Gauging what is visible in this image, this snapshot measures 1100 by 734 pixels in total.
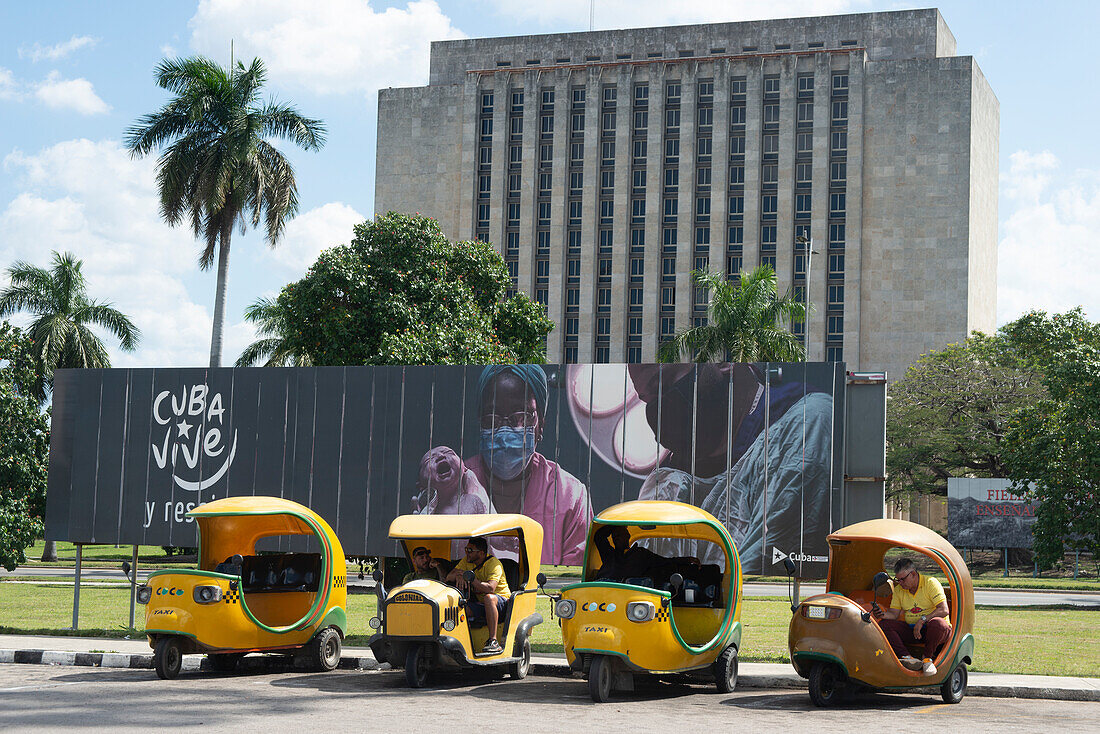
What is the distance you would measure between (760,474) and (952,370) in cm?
4421

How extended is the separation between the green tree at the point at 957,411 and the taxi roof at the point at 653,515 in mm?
44742

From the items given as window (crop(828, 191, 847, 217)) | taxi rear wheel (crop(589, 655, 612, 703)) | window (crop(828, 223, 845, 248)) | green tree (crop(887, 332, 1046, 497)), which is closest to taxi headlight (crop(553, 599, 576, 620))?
taxi rear wheel (crop(589, 655, 612, 703))

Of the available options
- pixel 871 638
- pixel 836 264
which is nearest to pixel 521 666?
pixel 871 638

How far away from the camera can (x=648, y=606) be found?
11.9 meters

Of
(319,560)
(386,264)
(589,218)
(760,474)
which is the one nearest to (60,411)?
(319,560)

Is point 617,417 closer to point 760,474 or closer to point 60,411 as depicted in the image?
point 760,474

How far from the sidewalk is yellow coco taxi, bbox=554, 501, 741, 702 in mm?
852

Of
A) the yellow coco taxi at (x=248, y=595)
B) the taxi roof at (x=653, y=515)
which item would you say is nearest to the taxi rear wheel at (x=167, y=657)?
the yellow coco taxi at (x=248, y=595)

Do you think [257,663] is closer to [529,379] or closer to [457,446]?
[457,446]

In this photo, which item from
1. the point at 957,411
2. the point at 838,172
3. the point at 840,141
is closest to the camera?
the point at 957,411

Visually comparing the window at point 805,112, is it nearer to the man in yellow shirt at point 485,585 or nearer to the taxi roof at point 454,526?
the taxi roof at point 454,526

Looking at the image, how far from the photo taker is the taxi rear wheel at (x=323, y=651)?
14352 mm

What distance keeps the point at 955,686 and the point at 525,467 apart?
6989 millimetres

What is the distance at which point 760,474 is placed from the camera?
631 inches
